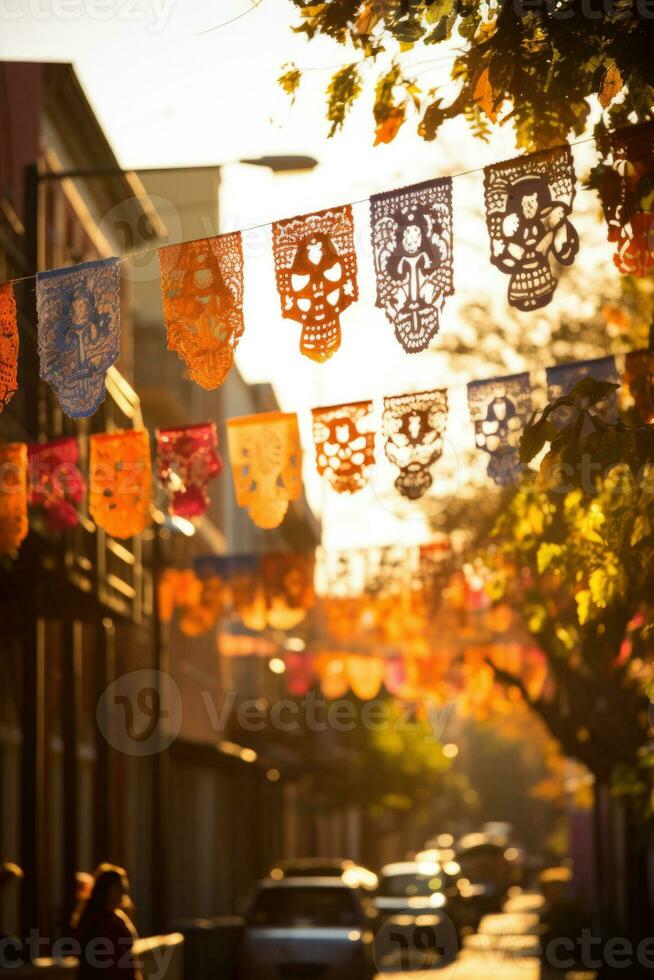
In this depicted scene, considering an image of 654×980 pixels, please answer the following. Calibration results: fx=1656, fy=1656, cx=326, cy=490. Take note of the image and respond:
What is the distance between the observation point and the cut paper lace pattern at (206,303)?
1000 cm

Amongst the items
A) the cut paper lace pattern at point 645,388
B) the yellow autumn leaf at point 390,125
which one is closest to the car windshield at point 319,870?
the cut paper lace pattern at point 645,388

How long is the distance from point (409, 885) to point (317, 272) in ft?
84.7

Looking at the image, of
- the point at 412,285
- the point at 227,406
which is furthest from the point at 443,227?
the point at 227,406

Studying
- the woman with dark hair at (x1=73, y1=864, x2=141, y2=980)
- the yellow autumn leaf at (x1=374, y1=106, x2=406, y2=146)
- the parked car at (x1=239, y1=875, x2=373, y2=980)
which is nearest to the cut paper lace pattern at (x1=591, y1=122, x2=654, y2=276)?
the yellow autumn leaf at (x1=374, y1=106, x2=406, y2=146)

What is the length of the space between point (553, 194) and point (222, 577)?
18.1 m

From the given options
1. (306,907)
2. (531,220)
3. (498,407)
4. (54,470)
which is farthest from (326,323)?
(306,907)

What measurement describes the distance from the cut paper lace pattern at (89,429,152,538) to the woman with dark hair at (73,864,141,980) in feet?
11.2

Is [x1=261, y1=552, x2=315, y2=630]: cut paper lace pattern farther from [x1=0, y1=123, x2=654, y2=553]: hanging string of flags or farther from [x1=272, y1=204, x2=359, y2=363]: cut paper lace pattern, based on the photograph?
[x1=272, y1=204, x2=359, y2=363]: cut paper lace pattern

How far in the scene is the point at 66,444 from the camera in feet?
46.9

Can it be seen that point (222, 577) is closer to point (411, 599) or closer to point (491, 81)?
point (411, 599)

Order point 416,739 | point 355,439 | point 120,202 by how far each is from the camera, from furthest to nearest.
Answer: point 416,739, point 120,202, point 355,439

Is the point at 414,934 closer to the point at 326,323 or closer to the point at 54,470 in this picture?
the point at 54,470

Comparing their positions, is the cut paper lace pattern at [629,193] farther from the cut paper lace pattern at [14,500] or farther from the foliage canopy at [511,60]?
the cut paper lace pattern at [14,500]

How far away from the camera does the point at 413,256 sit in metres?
9.59
